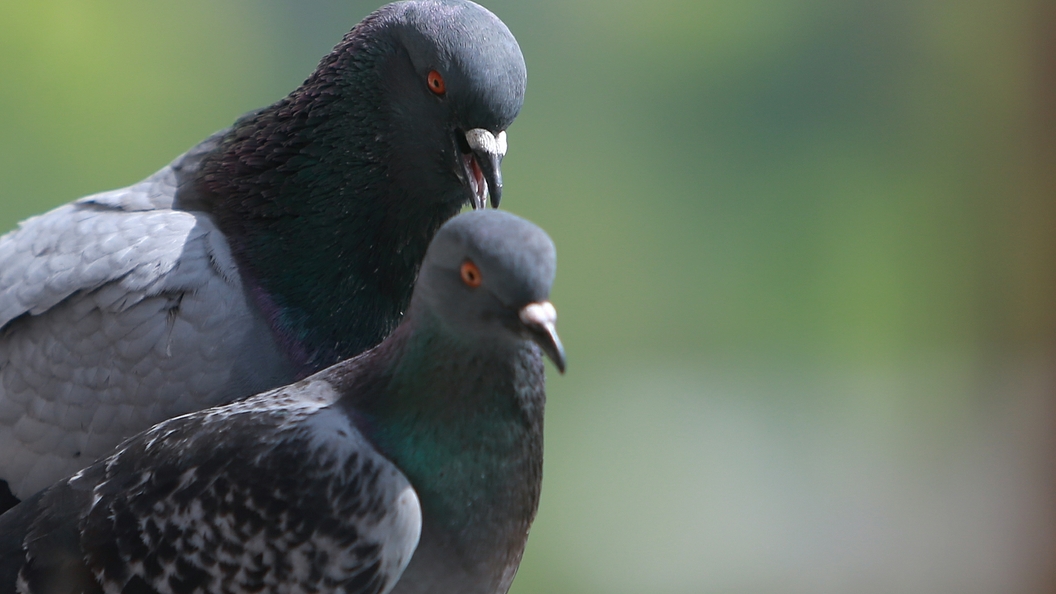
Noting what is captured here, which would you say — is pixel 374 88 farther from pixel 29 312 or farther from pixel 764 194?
pixel 764 194

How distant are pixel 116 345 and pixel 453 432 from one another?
2.89ft

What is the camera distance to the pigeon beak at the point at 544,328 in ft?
4.65

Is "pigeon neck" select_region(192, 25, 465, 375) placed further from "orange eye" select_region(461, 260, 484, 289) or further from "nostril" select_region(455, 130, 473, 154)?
"orange eye" select_region(461, 260, 484, 289)

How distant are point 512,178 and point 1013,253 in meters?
2.51

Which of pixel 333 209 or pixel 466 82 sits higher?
pixel 466 82

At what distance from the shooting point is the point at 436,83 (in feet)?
6.79

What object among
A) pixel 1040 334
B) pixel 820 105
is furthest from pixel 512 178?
pixel 1040 334

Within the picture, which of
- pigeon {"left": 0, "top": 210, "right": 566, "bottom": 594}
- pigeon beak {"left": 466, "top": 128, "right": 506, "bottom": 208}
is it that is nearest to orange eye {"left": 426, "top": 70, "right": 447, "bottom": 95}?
pigeon beak {"left": 466, "top": 128, "right": 506, "bottom": 208}

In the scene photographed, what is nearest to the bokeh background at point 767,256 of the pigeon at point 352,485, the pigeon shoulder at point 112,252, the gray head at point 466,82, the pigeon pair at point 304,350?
the pigeon shoulder at point 112,252

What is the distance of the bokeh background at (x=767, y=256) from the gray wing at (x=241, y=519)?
2.38 meters

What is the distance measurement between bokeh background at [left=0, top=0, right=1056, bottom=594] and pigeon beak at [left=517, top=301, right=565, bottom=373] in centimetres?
255

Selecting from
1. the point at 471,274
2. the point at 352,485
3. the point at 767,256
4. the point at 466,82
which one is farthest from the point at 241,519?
the point at 767,256

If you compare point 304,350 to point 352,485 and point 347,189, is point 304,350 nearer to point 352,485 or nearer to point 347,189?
point 347,189

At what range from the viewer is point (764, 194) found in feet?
14.2
